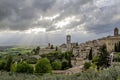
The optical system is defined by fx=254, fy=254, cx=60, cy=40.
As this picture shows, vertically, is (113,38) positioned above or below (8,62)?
above

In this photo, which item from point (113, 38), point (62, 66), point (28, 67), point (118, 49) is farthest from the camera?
point (113, 38)

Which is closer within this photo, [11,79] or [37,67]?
[11,79]

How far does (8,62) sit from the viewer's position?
163 feet

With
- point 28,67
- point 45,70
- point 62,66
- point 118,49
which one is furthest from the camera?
point 118,49

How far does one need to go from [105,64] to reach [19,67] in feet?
43.2

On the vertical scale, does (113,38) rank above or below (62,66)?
above

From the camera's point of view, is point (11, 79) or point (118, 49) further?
point (118, 49)

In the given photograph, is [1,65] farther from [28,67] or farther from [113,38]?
[113,38]

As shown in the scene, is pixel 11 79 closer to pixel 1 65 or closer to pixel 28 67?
pixel 28 67

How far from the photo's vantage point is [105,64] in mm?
37531

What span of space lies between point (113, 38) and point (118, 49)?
18163 millimetres

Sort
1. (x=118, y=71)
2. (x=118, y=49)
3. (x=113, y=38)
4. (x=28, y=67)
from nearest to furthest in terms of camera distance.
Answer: (x=118, y=71) < (x=28, y=67) < (x=118, y=49) < (x=113, y=38)

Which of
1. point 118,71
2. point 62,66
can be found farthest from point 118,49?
point 118,71

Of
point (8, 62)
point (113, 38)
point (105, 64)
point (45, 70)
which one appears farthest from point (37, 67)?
point (113, 38)
